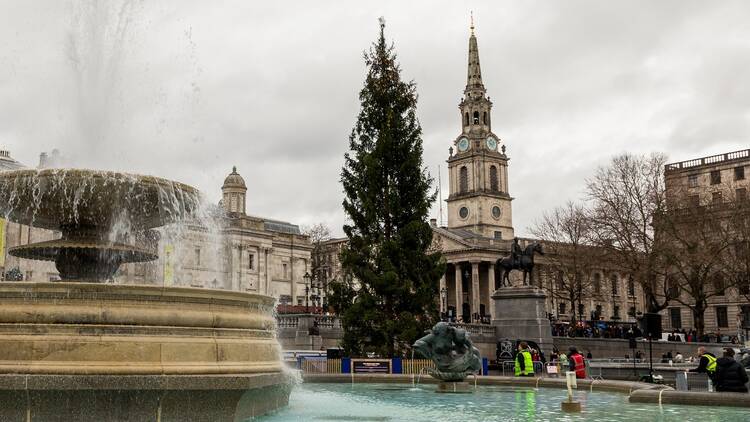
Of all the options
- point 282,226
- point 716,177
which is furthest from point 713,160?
point 282,226

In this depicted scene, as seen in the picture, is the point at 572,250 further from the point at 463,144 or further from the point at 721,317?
the point at 463,144

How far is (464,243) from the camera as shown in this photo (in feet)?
304

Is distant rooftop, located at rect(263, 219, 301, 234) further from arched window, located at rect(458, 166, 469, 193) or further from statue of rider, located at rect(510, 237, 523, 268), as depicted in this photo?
statue of rider, located at rect(510, 237, 523, 268)

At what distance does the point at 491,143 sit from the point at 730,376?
303 feet

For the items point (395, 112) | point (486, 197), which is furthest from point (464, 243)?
point (395, 112)

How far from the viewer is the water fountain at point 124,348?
26.9ft

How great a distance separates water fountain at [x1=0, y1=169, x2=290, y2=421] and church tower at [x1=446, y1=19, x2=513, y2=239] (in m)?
92.8

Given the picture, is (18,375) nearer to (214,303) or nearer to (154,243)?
(214,303)

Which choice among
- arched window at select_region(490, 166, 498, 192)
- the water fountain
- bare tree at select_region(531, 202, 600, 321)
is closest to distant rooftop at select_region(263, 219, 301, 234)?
arched window at select_region(490, 166, 498, 192)

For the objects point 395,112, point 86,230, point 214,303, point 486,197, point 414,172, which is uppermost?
point 486,197

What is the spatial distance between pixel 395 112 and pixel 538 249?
35.6 ft

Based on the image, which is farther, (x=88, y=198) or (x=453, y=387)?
(x=453, y=387)

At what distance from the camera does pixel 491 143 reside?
104562 mm

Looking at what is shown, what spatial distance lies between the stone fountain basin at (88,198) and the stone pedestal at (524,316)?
25347mm
